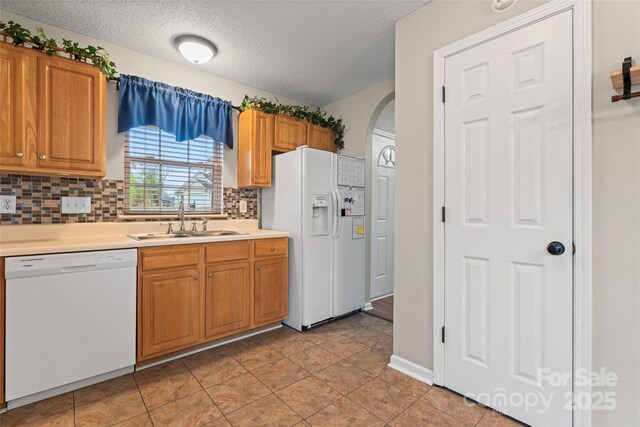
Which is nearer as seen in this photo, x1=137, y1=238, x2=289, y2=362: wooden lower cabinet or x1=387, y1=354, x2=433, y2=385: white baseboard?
x1=387, y1=354, x2=433, y2=385: white baseboard

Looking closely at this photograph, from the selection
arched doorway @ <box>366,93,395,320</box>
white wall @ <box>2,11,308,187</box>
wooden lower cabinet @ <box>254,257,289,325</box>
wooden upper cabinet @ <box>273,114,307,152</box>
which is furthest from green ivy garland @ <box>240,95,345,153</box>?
wooden lower cabinet @ <box>254,257,289,325</box>

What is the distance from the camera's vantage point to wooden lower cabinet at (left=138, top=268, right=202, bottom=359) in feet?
7.14

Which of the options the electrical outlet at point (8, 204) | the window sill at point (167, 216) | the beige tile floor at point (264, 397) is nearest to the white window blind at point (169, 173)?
the window sill at point (167, 216)

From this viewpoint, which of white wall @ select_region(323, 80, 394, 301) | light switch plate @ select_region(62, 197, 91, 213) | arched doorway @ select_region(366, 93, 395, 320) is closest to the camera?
light switch plate @ select_region(62, 197, 91, 213)

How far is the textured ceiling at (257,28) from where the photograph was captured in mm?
2133

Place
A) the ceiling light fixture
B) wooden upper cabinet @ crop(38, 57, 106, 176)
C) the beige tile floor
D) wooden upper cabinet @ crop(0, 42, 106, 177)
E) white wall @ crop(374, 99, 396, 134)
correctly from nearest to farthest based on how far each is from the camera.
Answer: the beige tile floor → wooden upper cabinet @ crop(0, 42, 106, 177) → wooden upper cabinet @ crop(38, 57, 106, 176) → the ceiling light fixture → white wall @ crop(374, 99, 396, 134)

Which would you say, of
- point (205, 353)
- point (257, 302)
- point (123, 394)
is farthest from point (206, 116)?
point (123, 394)

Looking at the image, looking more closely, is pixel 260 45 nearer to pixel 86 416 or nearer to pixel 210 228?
pixel 210 228

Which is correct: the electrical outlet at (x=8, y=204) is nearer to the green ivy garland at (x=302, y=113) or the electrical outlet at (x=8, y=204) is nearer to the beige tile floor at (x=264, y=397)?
the beige tile floor at (x=264, y=397)

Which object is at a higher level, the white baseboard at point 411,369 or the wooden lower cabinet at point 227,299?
the wooden lower cabinet at point 227,299

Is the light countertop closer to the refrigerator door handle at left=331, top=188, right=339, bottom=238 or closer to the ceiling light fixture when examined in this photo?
the refrigerator door handle at left=331, top=188, right=339, bottom=238

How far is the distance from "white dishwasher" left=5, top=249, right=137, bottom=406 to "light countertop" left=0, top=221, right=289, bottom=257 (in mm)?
47

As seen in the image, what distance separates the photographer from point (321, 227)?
10.2 ft

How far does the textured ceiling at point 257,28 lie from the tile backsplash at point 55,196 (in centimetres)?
125
